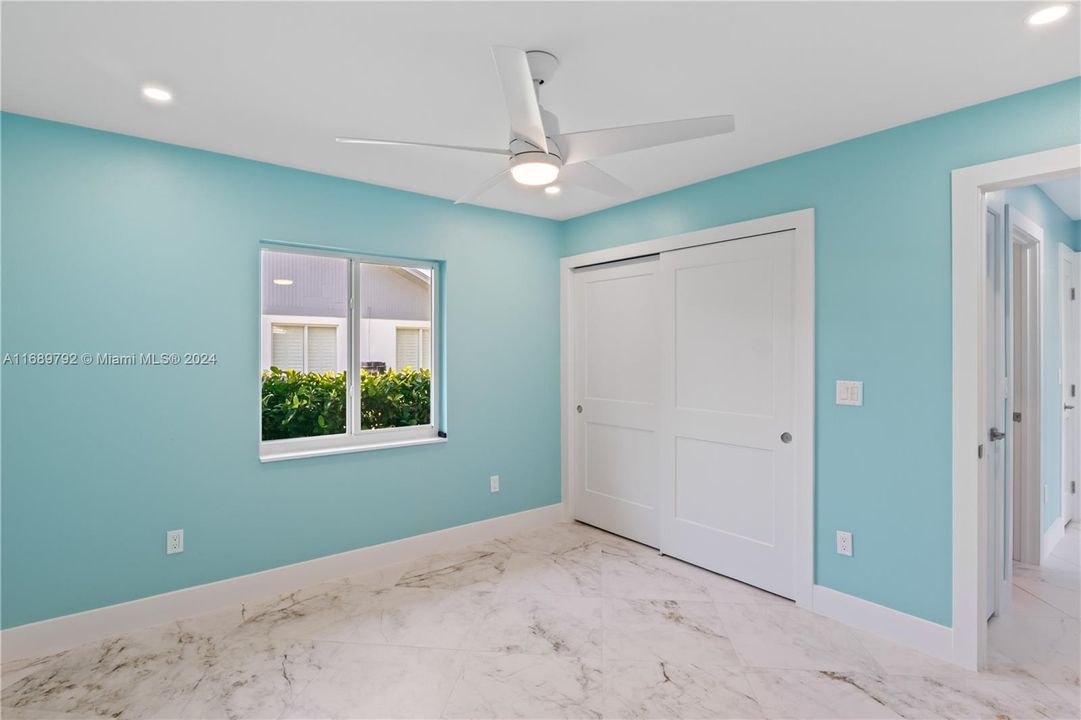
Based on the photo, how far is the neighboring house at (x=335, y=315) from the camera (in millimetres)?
3244

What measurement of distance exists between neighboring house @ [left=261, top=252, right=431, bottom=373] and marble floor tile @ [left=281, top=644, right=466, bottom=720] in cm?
171

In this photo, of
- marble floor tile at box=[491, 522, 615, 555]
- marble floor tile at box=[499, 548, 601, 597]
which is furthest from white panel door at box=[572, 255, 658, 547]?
marble floor tile at box=[499, 548, 601, 597]

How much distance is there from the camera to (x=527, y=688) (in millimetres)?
2193

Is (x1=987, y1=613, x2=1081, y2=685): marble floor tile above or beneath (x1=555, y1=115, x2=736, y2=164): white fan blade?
beneath

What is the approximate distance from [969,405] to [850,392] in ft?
1.58

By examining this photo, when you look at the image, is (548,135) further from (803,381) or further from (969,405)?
(969,405)

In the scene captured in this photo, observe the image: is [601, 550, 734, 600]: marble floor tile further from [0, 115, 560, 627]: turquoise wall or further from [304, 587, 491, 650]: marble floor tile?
[0, 115, 560, 627]: turquoise wall

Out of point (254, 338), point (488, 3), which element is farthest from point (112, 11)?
point (254, 338)

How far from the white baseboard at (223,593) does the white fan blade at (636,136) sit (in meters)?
2.68

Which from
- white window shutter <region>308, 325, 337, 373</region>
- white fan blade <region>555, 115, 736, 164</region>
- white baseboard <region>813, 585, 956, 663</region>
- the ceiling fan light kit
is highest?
white fan blade <region>555, 115, 736, 164</region>

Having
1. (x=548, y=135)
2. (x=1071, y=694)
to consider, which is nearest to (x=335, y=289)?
(x=548, y=135)

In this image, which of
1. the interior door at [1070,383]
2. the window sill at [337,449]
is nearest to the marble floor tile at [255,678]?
the window sill at [337,449]

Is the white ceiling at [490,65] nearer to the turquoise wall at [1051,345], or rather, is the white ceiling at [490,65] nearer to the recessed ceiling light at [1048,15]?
the recessed ceiling light at [1048,15]

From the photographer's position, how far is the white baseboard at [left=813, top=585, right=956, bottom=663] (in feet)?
7.82
